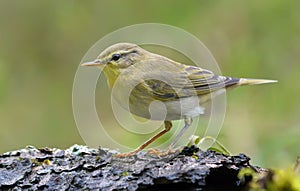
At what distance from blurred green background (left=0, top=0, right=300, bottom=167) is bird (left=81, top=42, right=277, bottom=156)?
1.09 meters

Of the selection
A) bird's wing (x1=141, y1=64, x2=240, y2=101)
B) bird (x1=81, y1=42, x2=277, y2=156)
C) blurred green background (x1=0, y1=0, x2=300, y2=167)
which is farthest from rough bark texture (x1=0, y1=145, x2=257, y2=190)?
blurred green background (x1=0, y1=0, x2=300, y2=167)

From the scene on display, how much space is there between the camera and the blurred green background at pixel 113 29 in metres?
7.10

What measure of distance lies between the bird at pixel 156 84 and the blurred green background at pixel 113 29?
3.57ft

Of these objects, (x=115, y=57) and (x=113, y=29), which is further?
(x=113, y=29)

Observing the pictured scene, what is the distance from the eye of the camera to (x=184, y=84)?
5.34 metres

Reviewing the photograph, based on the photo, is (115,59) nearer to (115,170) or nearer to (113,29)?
(115,170)

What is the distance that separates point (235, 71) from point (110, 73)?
252 cm

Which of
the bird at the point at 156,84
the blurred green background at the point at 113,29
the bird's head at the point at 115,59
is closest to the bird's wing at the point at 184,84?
the bird at the point at 156,84

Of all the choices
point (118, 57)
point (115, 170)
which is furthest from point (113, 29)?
point (115, 170)

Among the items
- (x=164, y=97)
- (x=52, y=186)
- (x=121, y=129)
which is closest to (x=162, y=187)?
(x=52, y=186)

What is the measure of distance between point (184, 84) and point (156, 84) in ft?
1.19

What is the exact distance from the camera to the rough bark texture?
3189mm

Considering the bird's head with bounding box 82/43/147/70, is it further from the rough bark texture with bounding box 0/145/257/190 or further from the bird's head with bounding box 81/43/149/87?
the rough bark texture with bounding box 0/145/257/190

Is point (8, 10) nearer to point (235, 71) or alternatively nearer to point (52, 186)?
point (235, 71)
